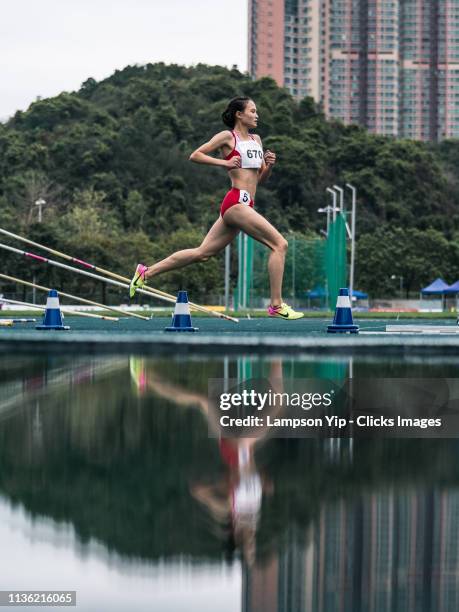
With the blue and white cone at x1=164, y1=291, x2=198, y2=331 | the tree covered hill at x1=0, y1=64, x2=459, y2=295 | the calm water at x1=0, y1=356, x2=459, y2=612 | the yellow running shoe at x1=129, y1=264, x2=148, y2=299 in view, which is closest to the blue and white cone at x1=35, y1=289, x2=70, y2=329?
the blue and white cone at x1=164, y1=291, x2=198, y2=331

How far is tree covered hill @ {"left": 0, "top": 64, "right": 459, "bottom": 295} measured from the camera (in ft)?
347

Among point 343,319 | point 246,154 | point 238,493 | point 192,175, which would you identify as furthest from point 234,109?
point 192,175

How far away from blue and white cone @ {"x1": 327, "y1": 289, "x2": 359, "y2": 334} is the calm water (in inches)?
323

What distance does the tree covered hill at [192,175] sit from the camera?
347 feet

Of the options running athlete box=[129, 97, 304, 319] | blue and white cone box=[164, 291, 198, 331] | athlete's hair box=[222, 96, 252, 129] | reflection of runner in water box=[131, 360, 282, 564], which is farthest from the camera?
blue and white cone box=[164, 291, 198, 331]

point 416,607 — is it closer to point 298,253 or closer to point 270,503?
point 270,503

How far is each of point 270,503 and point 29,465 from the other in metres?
1.36

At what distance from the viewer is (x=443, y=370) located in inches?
439

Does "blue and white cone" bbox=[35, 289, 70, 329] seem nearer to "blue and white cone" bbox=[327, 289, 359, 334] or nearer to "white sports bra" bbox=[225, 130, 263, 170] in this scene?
"blue and white cone" bbox=[327, 289, 359, 334]

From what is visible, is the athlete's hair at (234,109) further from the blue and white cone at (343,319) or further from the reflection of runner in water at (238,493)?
the reflection of runner in water at (238,493)

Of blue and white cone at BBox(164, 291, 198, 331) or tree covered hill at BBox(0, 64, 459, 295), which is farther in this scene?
tree covered hill at BBox(0, 64, 459, 295)

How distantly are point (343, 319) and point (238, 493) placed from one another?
11.1 m

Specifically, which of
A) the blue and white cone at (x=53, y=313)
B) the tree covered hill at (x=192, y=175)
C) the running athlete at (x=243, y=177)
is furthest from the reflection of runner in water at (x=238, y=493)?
the tree covered hill at (x=192, y=175)

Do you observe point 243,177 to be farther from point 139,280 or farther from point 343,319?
point 343,319
